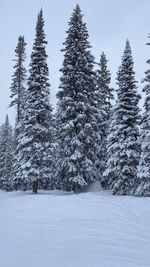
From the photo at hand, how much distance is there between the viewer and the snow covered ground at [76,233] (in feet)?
20.2

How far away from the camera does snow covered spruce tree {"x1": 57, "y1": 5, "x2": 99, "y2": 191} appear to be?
964 inches

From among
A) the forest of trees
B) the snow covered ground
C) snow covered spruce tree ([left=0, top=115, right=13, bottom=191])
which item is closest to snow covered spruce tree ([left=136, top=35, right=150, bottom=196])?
the forest of trees

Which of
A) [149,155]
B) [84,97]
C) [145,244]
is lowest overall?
[145,244]

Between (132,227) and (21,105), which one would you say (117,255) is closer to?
(132,227)

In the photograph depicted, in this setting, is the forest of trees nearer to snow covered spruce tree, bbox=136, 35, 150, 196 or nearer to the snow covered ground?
snow covered spruce tree, bbox=136, 35, 150, 196

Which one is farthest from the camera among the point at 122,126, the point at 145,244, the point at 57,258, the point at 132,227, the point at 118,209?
the point at 122,126

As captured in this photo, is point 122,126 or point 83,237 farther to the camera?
point 122,126

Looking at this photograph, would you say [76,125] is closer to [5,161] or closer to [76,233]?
[76,233]

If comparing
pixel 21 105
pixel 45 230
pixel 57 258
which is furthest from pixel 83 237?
pixel 21 105

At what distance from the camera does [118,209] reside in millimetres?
12914

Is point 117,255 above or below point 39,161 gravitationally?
below

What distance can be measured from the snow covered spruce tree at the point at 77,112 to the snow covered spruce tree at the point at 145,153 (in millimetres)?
4774

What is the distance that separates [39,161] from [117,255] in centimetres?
1883

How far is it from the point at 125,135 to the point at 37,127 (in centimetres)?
755
